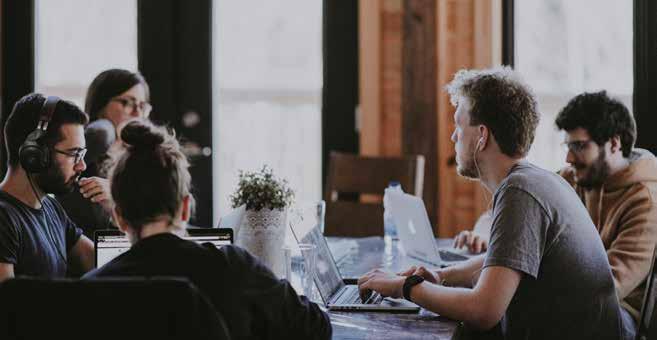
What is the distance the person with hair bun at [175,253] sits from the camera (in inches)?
58.9

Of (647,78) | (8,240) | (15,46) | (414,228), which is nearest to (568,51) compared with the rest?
(647,78)

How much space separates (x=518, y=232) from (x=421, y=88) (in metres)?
2.53

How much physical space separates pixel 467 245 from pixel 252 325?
1552mm

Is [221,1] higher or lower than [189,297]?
higher

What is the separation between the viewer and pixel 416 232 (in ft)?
8.96

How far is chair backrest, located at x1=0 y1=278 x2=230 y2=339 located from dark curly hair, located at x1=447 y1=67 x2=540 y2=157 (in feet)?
3.37

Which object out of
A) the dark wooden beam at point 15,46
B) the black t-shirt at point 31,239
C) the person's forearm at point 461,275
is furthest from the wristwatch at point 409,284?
the dark wooden beam at point 15,46

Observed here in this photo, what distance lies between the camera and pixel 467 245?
2.98 m

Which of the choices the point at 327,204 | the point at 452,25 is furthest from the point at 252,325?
the point at 452,25

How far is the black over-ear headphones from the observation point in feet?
6.73

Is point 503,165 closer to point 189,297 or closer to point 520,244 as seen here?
point 520,244

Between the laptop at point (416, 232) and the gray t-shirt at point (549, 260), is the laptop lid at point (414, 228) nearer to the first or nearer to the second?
the laptop at point (416, 232)

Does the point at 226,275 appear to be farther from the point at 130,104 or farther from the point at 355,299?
the point at 130,104

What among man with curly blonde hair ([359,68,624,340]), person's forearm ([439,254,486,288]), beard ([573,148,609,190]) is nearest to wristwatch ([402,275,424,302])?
man with curly blonde hair ([359,68,624,340])
